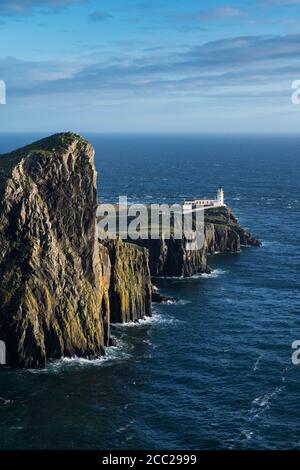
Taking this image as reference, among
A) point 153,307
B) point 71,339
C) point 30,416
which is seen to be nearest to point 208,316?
point 153,307

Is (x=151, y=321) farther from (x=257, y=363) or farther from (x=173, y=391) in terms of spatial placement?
(x=173, y=391)

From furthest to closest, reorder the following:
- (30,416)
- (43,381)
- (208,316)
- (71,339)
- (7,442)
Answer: (208,316)
(71,339)
(43,381)
(30,416)
(7,442)

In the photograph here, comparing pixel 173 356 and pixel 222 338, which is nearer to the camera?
pixel 173 356

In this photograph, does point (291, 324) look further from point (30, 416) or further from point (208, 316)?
point (30, 416)

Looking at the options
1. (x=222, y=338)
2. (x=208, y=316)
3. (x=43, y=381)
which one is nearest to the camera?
(x=43, y=381)

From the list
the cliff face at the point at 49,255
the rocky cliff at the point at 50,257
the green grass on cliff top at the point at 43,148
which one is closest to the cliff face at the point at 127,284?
the rocky cliff at the point at 50,257

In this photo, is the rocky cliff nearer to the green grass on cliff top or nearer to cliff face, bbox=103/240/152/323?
the green grass on cliff top

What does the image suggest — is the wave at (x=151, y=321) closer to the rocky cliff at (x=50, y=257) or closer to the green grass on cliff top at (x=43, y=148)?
the rocky cliff at (x=50, y=257)
